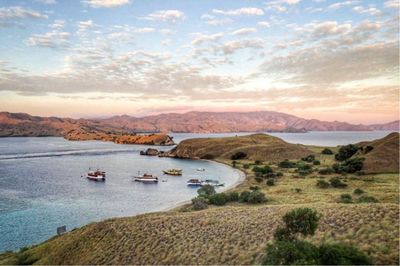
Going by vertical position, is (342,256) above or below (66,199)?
above

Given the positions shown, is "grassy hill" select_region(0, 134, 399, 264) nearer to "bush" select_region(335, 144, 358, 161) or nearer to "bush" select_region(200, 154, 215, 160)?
"bush" select_region(335, 144, 358, 161)

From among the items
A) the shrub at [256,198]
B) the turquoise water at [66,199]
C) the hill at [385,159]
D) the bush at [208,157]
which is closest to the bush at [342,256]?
the shrub at [256,198]

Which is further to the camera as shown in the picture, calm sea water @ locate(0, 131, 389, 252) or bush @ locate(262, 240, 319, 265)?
calm sea water @ locate(0, 131, 389, 252)

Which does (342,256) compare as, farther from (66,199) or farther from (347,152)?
(347,152)

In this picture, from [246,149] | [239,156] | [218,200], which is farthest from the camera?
[246,149]

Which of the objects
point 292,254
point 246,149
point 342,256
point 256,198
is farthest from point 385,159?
point 292,254

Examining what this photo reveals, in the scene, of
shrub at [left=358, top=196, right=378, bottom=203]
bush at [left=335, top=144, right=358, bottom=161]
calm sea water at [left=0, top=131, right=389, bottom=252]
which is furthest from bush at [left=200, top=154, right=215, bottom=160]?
shrub at [left=358, top=196, right=378, bottom=203]

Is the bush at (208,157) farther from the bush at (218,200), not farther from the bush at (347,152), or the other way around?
the bush at (218,200)
